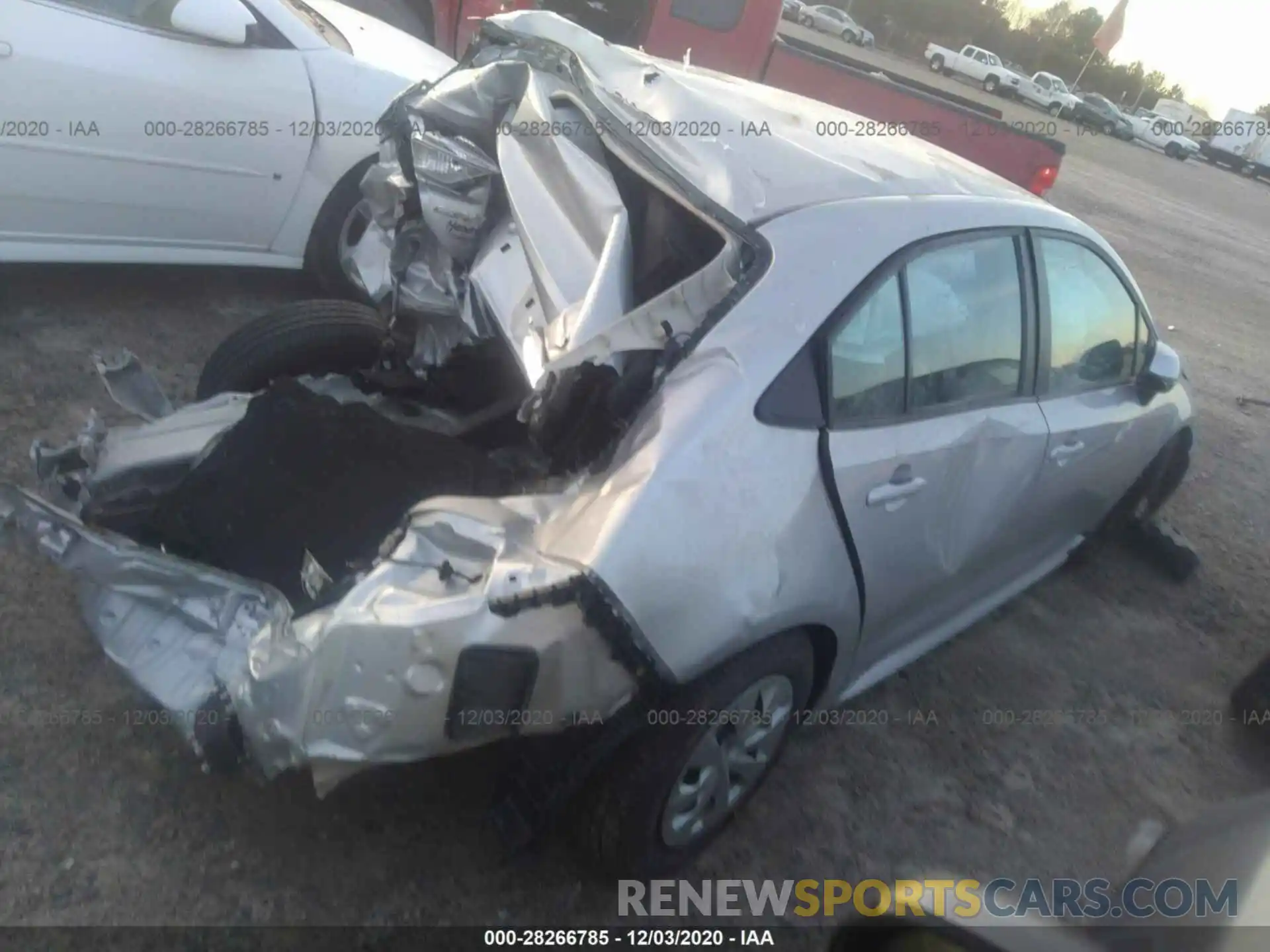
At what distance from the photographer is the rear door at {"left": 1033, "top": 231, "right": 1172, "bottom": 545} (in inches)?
125

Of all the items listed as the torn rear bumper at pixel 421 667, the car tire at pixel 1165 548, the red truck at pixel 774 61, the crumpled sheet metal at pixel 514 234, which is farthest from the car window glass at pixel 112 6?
the car tire at pixel 1165 548

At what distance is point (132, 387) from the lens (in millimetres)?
3285

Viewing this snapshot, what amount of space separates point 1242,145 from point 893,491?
154 feet

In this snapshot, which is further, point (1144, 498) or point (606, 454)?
point (1144, 498)

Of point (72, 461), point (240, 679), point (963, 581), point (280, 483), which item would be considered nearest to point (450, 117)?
point (280, 483)

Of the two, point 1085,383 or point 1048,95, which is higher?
point 1085,383

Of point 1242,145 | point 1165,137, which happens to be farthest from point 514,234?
point 1242,145

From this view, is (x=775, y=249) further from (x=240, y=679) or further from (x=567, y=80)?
(x=240, y=679)

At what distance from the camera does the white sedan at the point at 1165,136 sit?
37.2 meters

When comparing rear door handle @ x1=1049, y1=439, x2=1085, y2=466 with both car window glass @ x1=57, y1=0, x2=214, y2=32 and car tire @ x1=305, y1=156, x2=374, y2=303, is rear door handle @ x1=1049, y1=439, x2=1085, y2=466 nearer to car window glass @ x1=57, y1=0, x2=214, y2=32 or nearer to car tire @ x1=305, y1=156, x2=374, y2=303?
car tire @ x1=305, y1=156, x2=374, y2=303

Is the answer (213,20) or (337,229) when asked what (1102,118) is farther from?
(213,20)

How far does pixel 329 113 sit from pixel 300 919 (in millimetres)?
3455

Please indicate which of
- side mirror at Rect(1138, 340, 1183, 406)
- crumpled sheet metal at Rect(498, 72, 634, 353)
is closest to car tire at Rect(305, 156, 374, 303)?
crumpled sheet metal at Rect(498, 72, 634, 353)

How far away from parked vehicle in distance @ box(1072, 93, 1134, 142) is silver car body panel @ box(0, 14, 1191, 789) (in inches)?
1521
